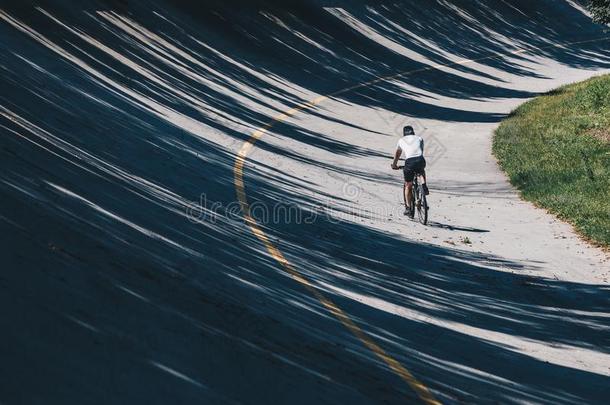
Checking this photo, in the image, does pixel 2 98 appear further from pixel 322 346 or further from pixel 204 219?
pixel 322 346

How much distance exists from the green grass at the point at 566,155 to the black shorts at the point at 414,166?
10.6ft

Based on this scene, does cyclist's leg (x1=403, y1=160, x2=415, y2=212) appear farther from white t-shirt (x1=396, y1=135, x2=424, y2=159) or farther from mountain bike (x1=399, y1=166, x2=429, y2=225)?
white t-shirt (x1=396, y1=135, x2=424, y2=159)

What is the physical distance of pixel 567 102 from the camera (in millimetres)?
36312

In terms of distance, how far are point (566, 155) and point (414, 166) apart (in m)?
8.87

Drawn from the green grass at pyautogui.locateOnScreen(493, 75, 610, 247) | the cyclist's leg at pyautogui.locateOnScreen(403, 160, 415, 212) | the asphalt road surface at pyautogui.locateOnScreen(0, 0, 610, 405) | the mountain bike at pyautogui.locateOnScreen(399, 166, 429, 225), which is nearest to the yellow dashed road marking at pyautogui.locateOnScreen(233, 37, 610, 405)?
the asphalt road surface at pyautogui.locateOnScreen(0, 0, 610, 405)

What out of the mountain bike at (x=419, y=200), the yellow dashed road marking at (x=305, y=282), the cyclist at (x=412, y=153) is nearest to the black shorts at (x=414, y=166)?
the cyclist at (x=412, y=153)

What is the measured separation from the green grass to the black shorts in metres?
3.22

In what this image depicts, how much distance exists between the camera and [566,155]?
26188mm

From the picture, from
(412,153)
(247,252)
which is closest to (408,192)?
(412,153)

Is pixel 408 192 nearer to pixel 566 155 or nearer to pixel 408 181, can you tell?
pixel 408 181

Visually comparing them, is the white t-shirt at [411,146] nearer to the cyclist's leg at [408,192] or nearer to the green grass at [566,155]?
the cyclist's leg at [408,192]

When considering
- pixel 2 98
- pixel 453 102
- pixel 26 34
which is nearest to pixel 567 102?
pixel 453 102

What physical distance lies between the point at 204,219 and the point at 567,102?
22576 millimetres

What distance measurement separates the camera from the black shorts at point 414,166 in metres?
18.6
